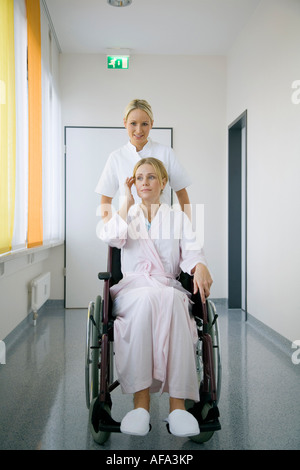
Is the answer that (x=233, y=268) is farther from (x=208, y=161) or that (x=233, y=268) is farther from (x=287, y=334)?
(x=287, y=334)

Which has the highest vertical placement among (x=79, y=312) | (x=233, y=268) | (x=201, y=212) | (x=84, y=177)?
(x=84, y=177)

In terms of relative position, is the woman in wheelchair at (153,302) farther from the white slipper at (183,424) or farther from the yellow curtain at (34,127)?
the yellow curtain at (34,127)

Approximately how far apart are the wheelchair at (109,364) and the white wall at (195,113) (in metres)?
3.05

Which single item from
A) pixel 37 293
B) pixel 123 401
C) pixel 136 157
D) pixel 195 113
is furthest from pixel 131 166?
pixel 195 113

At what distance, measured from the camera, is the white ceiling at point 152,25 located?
386cm

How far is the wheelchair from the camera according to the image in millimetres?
1546

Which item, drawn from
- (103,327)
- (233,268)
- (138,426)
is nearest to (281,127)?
(233,268)

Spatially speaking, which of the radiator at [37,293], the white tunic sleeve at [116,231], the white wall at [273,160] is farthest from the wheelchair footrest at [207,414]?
the radiator at [37,293]

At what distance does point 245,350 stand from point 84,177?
274cm

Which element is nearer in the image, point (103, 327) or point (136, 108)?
point (103, 327)

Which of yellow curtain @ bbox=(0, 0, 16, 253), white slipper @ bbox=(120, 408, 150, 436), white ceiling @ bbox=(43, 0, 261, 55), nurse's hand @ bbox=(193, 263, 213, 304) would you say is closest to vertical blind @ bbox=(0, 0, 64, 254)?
yellow curtain @ bbox=(0, 0, 16, 253)

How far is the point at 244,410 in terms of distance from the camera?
2.09 meters

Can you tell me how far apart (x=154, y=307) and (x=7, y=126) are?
5.09ft

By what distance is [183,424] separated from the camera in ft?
4.79
